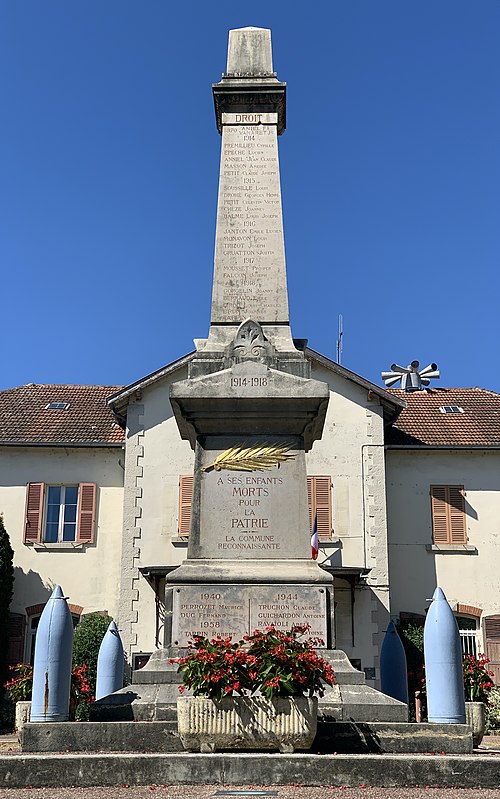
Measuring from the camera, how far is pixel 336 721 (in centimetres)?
758

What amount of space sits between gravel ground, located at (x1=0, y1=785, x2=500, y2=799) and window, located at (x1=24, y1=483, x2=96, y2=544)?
17.4m

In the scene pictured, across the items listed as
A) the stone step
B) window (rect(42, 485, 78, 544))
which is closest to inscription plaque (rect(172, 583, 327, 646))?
the stone step

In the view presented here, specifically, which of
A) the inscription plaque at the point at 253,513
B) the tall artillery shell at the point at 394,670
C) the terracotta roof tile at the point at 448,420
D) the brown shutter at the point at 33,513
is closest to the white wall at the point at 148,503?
the brown shutter at the point at 33,513

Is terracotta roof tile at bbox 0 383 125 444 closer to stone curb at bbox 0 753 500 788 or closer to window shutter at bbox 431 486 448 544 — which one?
window shutter at bbox 431 486 448 544

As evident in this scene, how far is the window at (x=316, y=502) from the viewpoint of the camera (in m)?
22.4

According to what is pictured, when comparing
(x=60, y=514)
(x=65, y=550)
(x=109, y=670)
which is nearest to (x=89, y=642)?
(x=65, y=550)

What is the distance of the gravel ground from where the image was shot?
563cm

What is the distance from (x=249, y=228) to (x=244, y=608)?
14.7 feet

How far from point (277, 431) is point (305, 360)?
0.91m

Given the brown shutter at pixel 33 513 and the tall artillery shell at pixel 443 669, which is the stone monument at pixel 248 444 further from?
the brown shutter at pixel 33 513

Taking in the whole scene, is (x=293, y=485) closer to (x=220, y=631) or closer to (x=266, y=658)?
(x=220, y=631)

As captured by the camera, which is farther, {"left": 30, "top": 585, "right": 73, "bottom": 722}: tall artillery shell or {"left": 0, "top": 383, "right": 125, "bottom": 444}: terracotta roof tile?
{"left": 0, "top": 383, "right": 125, "bottom": 444}: terracotta roof tile

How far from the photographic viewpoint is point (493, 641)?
74.1ft

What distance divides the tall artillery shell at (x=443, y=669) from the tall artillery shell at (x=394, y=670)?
9.39 feet
